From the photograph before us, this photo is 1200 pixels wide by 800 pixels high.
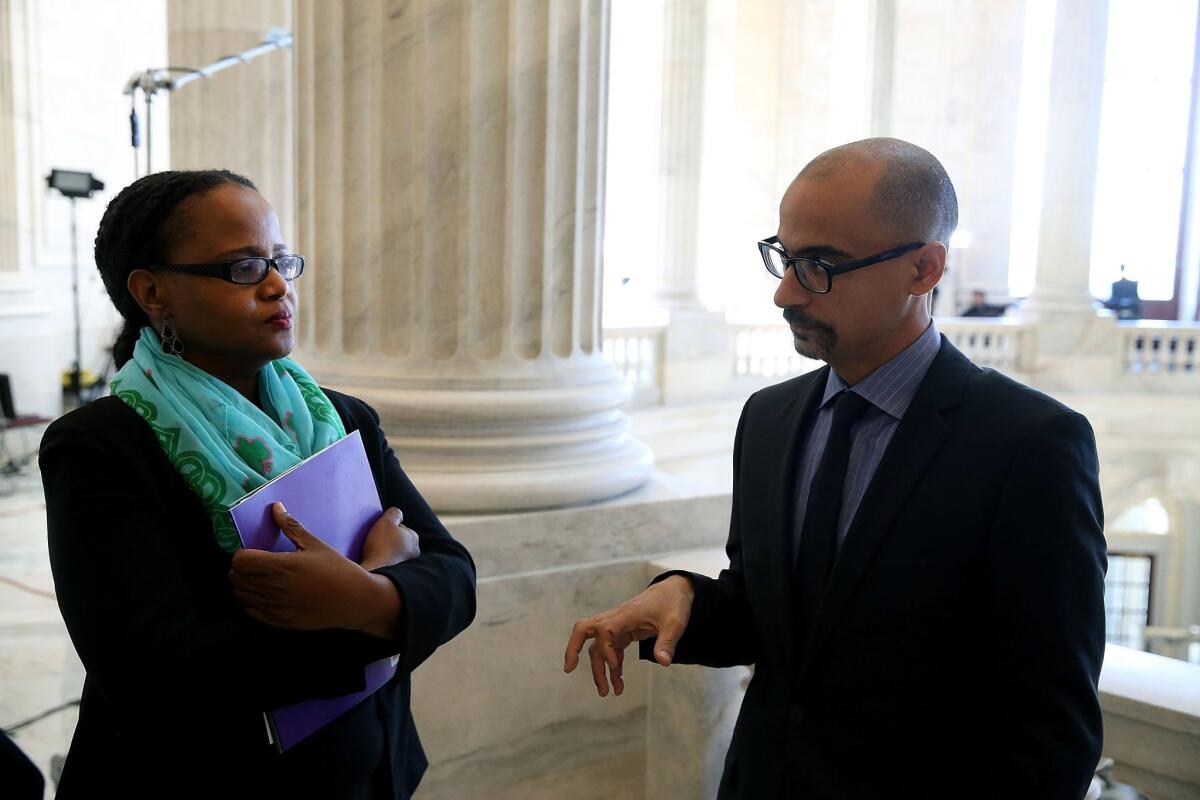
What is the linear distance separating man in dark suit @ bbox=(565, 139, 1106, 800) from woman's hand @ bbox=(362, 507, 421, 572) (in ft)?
1.16

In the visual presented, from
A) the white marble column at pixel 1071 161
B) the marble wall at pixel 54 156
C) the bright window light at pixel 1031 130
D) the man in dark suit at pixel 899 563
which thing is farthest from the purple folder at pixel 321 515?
the bright window light at pixel 1031 130

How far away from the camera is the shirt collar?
6.43 ft

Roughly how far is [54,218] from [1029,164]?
1795 centimetres

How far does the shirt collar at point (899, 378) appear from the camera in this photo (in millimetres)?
1958

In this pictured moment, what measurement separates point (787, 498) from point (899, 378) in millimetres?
289

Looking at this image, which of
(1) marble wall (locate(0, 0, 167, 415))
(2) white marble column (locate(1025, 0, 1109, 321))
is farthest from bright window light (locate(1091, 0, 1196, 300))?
(1) marble wall (locate(0, 0, 167, 415))

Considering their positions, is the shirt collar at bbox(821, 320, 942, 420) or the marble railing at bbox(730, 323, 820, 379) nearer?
the shirt collar at bbox(821, 320, 942, 420)

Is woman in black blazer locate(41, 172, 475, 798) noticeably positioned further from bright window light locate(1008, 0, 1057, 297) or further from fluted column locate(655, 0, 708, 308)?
bright window light locate(1008, 0, 1057, 297)

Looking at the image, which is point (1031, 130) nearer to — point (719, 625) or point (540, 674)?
point (540, 674)

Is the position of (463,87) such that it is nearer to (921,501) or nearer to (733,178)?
(921,501)

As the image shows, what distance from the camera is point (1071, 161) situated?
14.8 metres

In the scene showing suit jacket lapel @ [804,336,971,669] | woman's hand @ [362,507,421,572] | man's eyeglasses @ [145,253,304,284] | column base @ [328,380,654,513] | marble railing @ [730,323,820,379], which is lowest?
marble railing @ [730,323,820,379]

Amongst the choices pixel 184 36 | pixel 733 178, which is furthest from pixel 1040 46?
pixel 184 36

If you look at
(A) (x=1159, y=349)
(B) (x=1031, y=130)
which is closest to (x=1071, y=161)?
(A) (x=1159, y=349)
